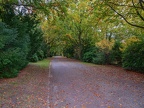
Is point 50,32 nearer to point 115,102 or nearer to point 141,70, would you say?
point 141,70

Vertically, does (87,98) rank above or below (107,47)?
below

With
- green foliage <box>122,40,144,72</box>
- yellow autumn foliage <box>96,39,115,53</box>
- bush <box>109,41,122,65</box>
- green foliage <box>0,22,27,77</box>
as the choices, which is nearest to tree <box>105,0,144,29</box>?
green foliage <box>122,40,144,72</box>

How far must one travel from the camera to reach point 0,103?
5836mm

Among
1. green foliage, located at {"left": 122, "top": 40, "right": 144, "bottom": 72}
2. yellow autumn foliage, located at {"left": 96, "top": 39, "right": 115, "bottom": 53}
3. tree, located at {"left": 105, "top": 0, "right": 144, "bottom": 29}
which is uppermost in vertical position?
tree, located at {"left": 105, "top": 0, "right": 144, "bottom": 29}

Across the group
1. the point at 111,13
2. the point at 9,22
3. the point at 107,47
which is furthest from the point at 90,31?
the point at 9,22

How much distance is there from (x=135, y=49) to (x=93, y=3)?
6206 mm

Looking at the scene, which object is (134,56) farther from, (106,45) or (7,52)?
(7,52)

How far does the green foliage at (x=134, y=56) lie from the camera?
1408 cm

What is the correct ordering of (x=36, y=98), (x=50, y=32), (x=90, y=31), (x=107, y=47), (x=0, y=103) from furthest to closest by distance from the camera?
1. (x=50, y=32)
2. (x=90, y=31)
3. (x=107, y=47)
4. (x=36, y=98)
5. (x=0, y=103)

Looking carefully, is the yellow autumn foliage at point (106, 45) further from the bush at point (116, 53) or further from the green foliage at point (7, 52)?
the green foliage at point (7, 52)

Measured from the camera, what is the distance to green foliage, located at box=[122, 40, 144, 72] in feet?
46.2

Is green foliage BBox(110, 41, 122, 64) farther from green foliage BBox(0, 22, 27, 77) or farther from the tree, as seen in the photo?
green foliage BBox(0, 22, 27, 77)

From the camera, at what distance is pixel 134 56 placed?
14.8 metres

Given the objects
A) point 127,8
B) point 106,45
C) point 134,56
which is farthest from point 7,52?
point 106,45
